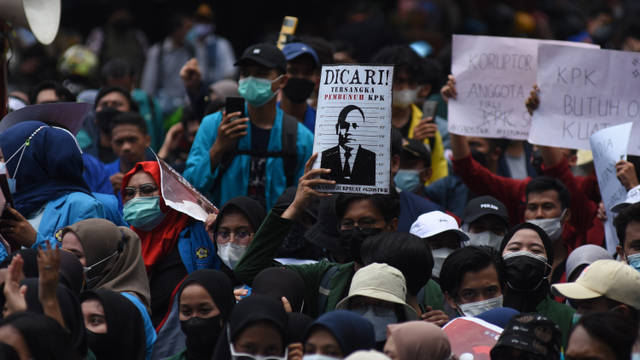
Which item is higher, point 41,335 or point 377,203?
point 377,203

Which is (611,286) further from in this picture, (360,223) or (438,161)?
(438,161)

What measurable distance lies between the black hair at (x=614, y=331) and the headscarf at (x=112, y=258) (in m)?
2.51

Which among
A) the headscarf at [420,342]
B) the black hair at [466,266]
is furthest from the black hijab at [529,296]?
the headscarf at [420,342]

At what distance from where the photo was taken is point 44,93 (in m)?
7.34

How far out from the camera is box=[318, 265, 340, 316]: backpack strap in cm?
454

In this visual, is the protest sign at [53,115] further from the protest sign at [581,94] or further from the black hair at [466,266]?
the protest sign at [581,94]

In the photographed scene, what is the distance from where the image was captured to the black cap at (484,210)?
5504mm

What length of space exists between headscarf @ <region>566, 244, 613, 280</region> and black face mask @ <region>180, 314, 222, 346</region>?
2.25 metres

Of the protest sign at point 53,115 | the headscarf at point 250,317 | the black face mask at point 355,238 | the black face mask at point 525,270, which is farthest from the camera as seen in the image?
the protest sign at point 53,115

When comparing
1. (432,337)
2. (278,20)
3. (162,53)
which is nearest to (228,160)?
(432,337)

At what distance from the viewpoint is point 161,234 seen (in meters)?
5.41

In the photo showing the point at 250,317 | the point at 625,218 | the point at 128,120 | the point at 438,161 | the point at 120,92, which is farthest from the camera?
the point at 120,92

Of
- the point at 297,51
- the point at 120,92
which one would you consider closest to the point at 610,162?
the point at 297,51

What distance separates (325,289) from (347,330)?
1.01 meters
